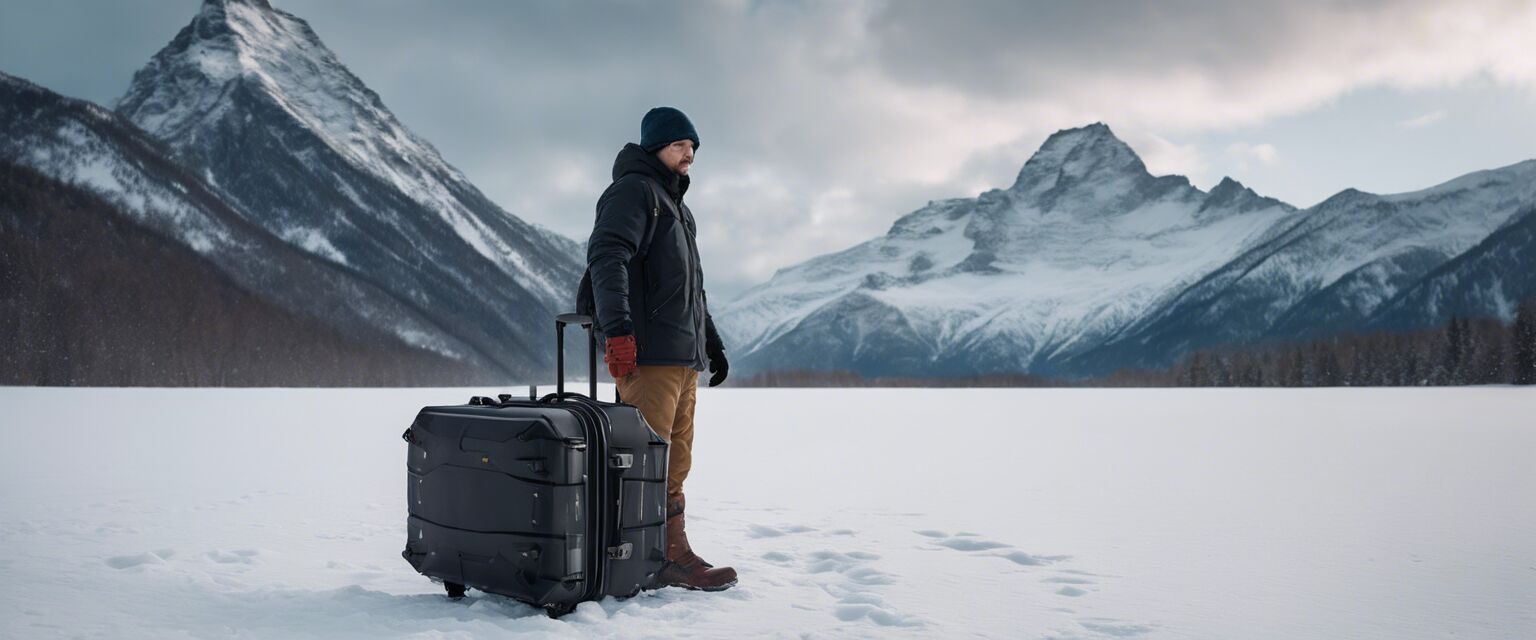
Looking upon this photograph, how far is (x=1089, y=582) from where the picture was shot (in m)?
5.24

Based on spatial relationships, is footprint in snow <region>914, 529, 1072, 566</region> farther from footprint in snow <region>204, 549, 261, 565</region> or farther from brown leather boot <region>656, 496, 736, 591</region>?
footprint in snow <region>204, 549, 261, 565</region>

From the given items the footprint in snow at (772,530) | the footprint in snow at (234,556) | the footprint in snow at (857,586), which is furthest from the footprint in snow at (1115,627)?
the footprint in snow at (234,556)

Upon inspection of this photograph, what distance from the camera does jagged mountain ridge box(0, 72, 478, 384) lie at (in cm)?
9988

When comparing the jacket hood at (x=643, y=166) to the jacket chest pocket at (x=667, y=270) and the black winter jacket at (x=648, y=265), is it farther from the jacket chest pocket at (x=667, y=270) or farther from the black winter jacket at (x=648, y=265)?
the jacket chest pocket at (x=667, y=270)

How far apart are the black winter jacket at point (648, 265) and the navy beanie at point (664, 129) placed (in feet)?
0.26

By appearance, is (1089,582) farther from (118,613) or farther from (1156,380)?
(1156,380)

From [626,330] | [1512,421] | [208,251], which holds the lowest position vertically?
[1512,421]

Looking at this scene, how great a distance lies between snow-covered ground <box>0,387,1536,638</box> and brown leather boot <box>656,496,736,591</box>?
99mm

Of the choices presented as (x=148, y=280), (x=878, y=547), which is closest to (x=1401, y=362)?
(x=878, y=547)

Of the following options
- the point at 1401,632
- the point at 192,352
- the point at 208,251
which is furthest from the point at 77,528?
the point at 208,251

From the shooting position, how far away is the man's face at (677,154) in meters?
5.22

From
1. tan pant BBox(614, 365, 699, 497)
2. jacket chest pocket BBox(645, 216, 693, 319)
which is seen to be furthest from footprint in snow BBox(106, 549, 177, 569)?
jacket chest pocket BBox(645, 216, 693, 319)

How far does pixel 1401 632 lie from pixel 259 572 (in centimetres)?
561

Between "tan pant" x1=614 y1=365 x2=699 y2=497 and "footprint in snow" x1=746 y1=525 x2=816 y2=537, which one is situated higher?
"tan pant" x1=614 y1=365 x2=699 y2=497
